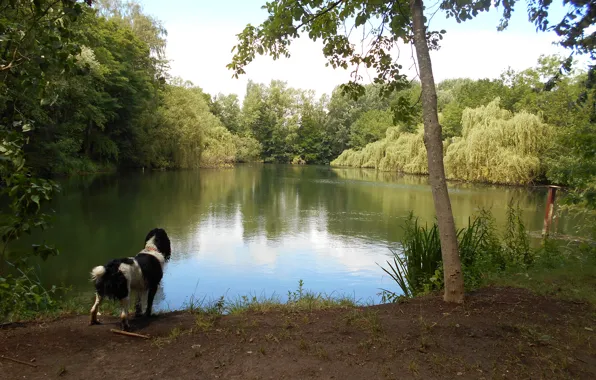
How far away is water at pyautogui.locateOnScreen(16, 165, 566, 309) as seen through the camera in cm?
815

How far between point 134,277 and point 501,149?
26084 millimetres

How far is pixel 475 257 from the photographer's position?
19.0 ft

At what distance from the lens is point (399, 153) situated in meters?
37.9

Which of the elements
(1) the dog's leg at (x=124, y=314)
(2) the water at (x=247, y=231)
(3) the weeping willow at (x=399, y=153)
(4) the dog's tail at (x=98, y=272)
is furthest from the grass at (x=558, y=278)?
(3) the weeping willow at (x=399, y=153)

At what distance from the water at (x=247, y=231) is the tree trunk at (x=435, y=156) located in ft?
10.9

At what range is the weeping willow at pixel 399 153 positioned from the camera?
34688 millimetres

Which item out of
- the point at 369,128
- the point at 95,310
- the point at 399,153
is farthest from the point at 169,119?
the point at 95,310

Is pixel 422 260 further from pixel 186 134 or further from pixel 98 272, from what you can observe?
pixel 186 134

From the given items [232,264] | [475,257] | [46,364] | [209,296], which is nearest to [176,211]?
[232,264]

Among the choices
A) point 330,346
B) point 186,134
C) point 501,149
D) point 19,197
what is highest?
point 186,134

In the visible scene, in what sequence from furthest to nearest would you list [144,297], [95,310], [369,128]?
1. [369,128]
2. [144,297]
3. [95,310]

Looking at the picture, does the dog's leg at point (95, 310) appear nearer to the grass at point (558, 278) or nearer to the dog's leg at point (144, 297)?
the dog's leg at point (144, 297)

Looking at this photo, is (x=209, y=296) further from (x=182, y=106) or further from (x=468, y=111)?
(x=182, y=106)

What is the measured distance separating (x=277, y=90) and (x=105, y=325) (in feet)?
225
